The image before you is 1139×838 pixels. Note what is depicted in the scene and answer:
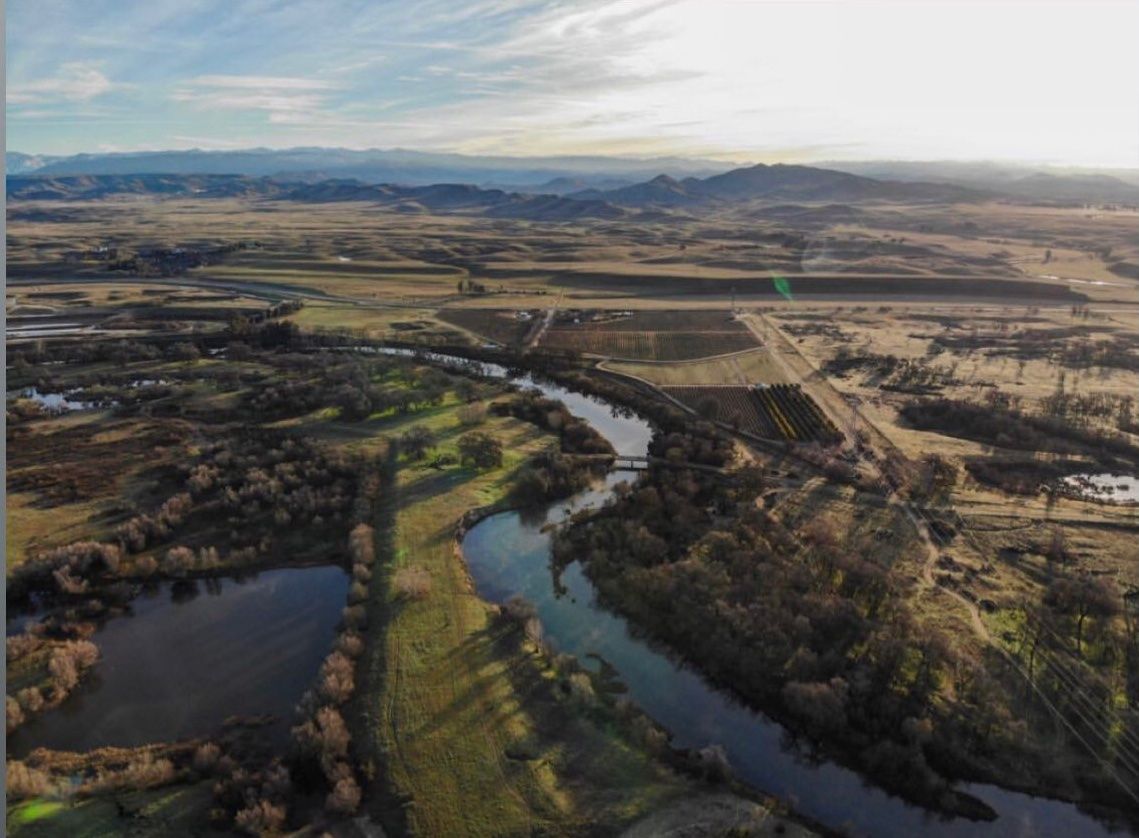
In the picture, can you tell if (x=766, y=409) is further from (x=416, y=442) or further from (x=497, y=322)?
(x=497, y=322)

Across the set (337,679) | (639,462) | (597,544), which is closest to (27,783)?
(337,679)

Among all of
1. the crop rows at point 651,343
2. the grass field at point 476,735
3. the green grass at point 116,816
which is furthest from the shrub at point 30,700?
the crop rows at point 651,343

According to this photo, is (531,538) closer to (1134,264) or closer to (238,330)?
(238,330)

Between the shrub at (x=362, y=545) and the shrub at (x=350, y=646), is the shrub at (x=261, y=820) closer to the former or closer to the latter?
the shrub at (x=350, y=646)

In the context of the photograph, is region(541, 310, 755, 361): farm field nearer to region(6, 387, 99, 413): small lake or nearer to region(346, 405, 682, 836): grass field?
region(6, 387, 99, 413): small lake

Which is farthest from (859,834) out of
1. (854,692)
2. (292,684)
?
(292,684)

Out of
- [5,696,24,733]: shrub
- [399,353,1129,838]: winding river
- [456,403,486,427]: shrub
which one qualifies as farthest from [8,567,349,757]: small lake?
[456,403,486,427]: shrub
